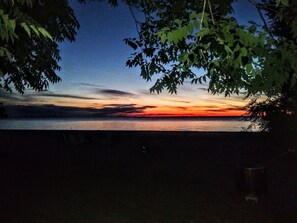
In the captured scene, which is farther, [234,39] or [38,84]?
[38,84]

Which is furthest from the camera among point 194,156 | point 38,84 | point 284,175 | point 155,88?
point 194,156

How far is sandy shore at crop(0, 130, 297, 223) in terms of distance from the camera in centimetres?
904

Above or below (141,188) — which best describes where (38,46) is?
above

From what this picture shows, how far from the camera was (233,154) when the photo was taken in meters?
22.6

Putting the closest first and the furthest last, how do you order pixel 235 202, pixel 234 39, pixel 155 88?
pixel 234 39 < pixel 155 88 < pixel 235 202

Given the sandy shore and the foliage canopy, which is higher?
the foliage canopy

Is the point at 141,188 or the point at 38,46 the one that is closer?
the point at 38,46

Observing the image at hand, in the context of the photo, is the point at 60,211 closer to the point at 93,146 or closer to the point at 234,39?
the point at 234,39

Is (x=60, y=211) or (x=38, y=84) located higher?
(x=38, y=84)

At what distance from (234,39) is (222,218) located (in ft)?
18.4

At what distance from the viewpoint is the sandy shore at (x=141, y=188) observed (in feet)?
29.7

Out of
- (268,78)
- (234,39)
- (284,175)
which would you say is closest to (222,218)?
(268,78)

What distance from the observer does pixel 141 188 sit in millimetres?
12047

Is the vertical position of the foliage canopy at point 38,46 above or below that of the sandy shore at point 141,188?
above
